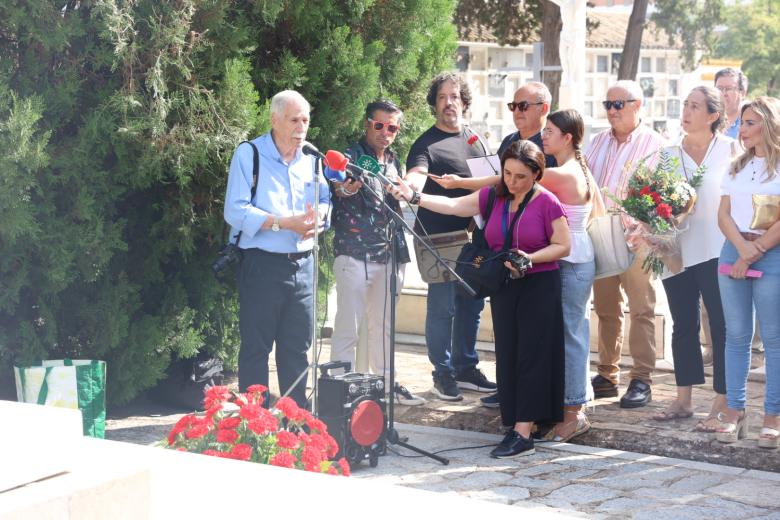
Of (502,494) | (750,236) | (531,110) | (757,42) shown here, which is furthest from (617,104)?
(757,42)

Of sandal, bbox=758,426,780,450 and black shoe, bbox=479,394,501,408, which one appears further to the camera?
black shoe, bbox=479,394,501,408

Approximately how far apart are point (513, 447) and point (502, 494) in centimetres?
78

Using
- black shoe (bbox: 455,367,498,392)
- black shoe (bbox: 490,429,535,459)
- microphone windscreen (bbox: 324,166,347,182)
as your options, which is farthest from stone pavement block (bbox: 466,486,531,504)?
black shoe (bbox: 455,367,498,392)

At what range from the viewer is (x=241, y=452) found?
4.39 m

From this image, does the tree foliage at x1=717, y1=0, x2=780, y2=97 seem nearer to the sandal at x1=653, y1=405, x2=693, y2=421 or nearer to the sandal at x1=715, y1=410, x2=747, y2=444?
the sandal at x1=653, y1=405, x2=693, y2=421

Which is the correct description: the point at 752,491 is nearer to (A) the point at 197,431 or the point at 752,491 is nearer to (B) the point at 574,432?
(B) the point at 574,432

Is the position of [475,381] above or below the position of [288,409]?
below

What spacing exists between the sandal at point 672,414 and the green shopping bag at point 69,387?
11.2 ft

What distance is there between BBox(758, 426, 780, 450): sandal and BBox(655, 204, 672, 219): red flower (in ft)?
4.39

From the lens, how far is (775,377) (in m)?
6.21

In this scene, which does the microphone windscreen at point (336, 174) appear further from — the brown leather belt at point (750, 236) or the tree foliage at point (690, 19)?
the tree foliage at point (690, 19)

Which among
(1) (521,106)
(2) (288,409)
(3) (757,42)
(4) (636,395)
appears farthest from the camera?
(3) (757,42)

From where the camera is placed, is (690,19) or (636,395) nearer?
(636,395)

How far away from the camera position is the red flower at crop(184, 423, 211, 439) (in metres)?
4.47
